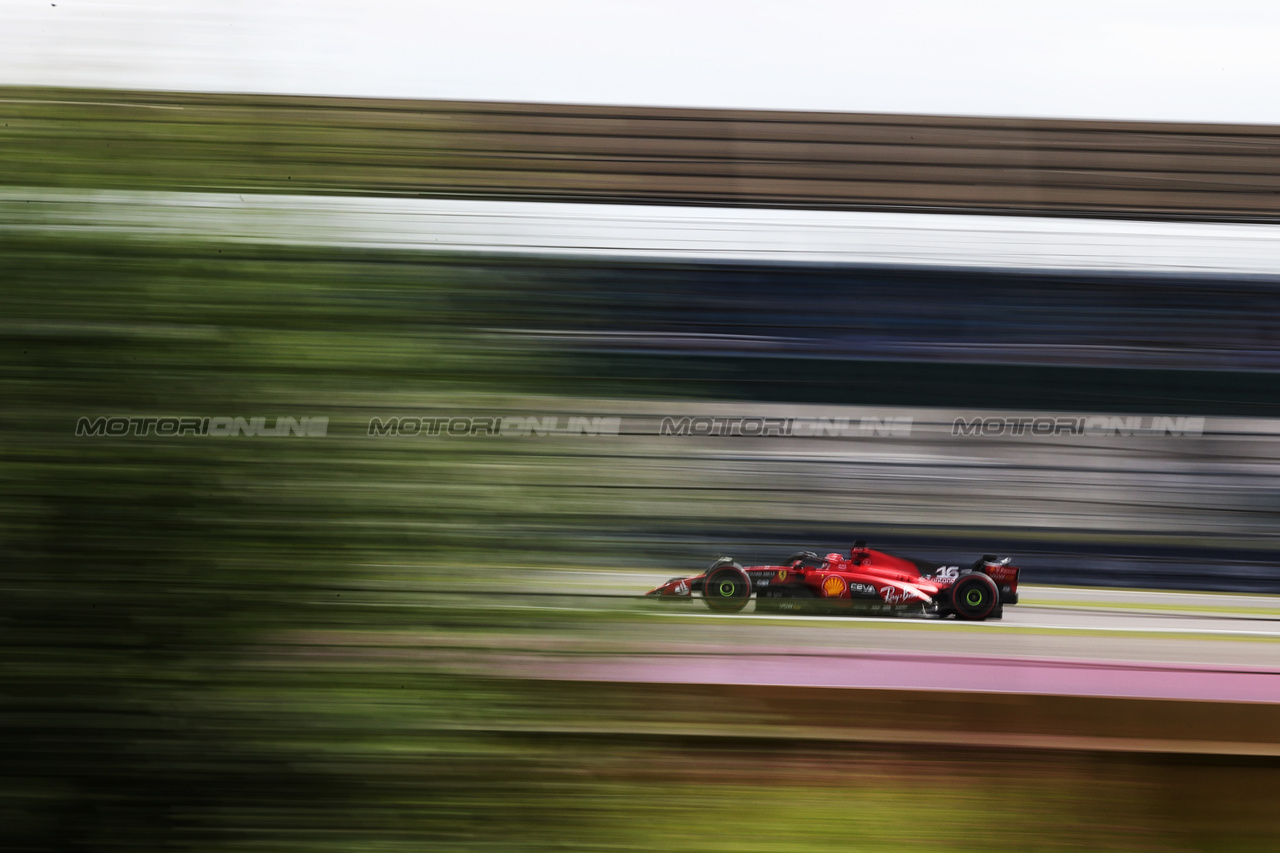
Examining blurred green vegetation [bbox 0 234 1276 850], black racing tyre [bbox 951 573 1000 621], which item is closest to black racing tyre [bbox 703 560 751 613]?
black racing tyre [bbox 951 573 1000 621]

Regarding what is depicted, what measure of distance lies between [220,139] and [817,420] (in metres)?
1.30

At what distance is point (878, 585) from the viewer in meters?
1.97

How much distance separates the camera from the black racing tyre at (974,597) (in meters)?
1.95

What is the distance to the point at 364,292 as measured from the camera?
112cm

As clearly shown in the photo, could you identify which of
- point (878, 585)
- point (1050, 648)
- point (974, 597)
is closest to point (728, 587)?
point (878, 585)

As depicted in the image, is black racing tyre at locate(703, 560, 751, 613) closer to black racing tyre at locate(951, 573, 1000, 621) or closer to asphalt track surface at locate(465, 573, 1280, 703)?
asphalt track surface at locate(465, 573, 1280, 703)

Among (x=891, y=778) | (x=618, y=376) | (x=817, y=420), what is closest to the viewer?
(x=618, y=376)

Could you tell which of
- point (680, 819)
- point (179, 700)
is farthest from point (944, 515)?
point (179, 700)

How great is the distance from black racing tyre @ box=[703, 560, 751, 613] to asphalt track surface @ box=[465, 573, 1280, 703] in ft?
0.15

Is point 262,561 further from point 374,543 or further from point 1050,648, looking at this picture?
point 1050,648

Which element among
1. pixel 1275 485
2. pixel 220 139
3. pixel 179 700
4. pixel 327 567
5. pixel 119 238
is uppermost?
pixel 220 139

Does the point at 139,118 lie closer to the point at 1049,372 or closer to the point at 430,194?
the point at 430,194

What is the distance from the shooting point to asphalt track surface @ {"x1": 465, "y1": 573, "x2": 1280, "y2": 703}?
1801 millimetres

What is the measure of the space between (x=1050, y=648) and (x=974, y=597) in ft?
0.67
